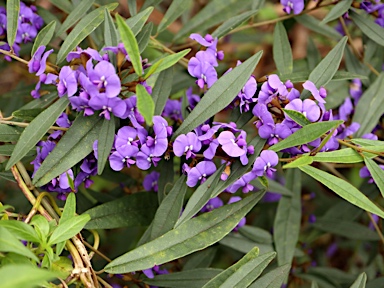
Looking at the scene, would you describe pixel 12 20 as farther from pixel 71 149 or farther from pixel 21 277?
pixel 21 277

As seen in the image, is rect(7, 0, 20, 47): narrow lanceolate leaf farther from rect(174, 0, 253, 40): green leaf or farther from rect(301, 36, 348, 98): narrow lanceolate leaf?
rect(301, 36, 348, 98): narrow lanceolate leaf

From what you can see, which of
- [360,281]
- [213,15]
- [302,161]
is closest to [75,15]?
[213,15]

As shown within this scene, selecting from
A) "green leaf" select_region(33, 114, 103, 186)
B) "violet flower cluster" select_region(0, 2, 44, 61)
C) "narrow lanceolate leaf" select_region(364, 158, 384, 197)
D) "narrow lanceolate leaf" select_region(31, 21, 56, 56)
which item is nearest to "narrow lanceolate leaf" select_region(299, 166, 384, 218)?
"narrow lanceolate leaf" select_region(364, 158, 384, 197)

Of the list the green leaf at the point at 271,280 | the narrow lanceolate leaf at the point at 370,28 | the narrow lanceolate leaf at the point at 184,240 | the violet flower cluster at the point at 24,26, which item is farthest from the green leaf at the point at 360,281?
the violet flower cluster at the point at 24,26

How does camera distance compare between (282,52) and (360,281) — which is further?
(282,52)

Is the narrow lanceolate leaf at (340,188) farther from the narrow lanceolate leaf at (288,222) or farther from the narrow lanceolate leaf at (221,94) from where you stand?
the narrow lanceolate leaf at (288,222)

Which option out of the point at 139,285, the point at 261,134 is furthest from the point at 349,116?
the point at 139,285
